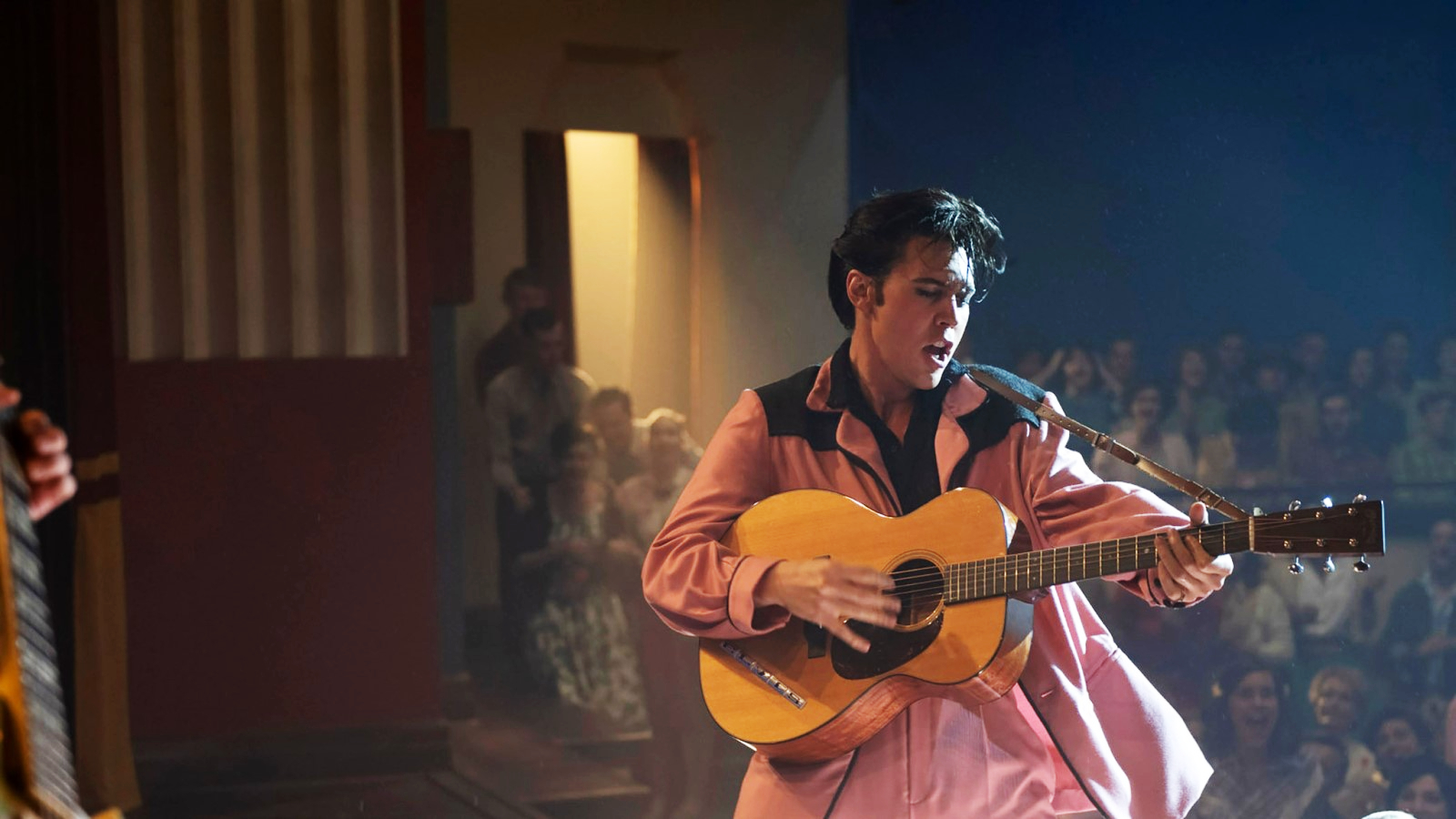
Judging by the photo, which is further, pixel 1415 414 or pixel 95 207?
pixel 1415 414

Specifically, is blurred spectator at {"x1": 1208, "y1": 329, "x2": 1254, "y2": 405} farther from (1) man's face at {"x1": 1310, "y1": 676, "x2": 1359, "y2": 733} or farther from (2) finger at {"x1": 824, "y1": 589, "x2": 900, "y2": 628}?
(2) finger at {"x1": 824, "y1": 589, "x2": 900, "y2": 628}

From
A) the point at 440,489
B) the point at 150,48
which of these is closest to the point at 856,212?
the point at 440,489

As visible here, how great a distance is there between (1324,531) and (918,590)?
2.35ft

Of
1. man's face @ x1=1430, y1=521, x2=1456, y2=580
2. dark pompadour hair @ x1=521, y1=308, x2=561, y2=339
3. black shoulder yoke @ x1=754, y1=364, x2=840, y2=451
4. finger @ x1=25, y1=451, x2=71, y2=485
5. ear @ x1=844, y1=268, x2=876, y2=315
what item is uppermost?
ear @ x1=844, y1=268, x2=876, y2=315

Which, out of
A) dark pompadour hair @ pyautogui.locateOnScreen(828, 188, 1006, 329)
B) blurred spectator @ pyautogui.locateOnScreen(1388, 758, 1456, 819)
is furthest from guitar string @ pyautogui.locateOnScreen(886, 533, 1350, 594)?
blurred spectator @ pyautogui.locateOnScreen(1388, 758, 1456, 819)

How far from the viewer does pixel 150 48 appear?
3.46 m

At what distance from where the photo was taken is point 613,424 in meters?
3.67

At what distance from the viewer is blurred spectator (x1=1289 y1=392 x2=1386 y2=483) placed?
3.79 m

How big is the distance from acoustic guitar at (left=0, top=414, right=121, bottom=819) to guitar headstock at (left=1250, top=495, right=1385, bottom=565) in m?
1.84

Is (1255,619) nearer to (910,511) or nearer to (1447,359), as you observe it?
(1447,359)

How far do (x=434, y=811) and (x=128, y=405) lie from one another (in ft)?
4.07

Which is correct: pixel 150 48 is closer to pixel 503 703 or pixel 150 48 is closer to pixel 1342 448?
pixel 503 703

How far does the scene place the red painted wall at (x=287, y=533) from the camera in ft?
11.4

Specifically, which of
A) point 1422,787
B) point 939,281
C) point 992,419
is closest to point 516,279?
point 939,281
